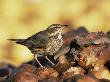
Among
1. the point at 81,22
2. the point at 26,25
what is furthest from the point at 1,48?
the point at 81,22

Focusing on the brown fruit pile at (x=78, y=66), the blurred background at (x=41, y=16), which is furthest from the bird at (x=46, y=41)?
the blurred background at (x=41, y=16)

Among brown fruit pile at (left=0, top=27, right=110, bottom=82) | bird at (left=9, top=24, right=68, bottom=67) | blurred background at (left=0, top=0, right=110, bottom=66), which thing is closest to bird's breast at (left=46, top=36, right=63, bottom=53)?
bird at (left=9, top=24, right=68, bottom=67)

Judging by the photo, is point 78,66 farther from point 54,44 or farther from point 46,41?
point 46,41

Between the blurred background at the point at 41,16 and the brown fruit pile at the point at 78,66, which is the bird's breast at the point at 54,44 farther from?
the blurred background at the point at 41,16

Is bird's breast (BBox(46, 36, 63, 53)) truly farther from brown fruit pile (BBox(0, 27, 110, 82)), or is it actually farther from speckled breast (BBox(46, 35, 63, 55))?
brown fruit pile (BBox(0, 27, 110, 82))

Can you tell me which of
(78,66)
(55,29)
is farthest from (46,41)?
(78,66)

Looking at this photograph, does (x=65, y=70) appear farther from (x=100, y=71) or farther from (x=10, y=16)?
(x=10, y=16)
